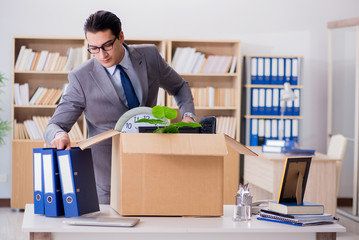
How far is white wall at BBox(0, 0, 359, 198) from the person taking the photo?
5918 mm

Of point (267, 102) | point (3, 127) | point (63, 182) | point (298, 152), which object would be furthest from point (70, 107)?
point (267, 102)

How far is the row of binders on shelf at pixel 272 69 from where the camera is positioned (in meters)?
5.83

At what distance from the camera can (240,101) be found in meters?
5.85

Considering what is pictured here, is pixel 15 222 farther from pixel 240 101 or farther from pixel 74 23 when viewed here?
pixel 240 101

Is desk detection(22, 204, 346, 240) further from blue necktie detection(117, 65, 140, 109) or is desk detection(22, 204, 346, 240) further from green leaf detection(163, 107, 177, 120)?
blue necktie detection(117, 65, 140, 109)

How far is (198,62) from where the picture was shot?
5.84 meters

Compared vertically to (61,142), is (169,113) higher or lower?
higher

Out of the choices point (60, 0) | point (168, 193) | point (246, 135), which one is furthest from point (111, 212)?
point (60, 0)

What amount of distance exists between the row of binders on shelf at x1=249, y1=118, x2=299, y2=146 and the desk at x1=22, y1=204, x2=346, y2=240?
158 inches

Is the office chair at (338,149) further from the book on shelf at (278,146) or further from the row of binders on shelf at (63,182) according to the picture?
the row of binders on shelf at (63,182)

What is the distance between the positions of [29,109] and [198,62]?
1.98 m

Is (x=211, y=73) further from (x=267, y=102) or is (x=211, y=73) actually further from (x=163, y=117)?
(x=163, y=117)

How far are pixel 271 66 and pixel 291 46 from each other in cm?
55

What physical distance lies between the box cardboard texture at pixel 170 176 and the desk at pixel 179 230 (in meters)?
0.05
